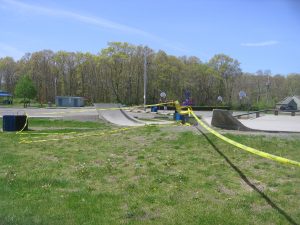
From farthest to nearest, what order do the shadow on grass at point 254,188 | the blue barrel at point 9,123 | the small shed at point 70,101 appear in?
the small shed at point 70,101
the blue barrel at point 9,123
the shadow on grass at point 254,188

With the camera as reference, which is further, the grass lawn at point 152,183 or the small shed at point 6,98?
the small shed at point 6,98

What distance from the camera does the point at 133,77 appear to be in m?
97.1

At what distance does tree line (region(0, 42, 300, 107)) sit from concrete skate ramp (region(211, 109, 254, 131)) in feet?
249

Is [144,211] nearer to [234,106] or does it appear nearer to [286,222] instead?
[286,222]

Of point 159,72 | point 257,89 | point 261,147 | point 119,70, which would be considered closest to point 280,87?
point 257,89

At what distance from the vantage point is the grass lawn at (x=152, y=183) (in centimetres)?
600

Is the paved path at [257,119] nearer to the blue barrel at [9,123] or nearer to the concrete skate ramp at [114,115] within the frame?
the concrete skate ramp at [114,115]

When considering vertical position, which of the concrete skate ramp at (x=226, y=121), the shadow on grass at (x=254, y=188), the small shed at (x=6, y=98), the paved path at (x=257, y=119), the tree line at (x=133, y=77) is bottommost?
the shadow on grass at (x=254, y=188)

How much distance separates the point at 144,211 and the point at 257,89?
103 m

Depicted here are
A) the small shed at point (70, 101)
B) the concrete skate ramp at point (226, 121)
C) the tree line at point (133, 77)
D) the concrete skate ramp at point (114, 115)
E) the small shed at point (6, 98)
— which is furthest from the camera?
the tree line at point (133, 77)

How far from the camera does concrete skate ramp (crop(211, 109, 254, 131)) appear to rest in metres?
13.4

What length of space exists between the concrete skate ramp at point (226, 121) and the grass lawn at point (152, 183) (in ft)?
6.14

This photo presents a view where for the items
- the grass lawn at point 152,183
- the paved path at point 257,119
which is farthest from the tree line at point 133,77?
the grass lawn at point 152,183

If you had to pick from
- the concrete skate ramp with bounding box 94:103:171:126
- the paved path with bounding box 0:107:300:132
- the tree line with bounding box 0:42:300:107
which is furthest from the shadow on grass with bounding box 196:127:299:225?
the tree line with bounding box 0:42:300:107
